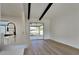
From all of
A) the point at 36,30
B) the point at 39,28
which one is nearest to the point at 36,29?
the point at 36,30

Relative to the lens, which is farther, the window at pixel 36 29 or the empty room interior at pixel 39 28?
Answer: the window at pixel 36 29

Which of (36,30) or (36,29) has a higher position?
(36,29)

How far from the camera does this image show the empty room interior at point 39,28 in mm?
2796

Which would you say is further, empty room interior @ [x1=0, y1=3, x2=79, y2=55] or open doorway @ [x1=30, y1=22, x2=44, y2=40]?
open doorway @ [x1=30, y1=22, x2=44, y2=40]

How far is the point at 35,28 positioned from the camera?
11.8 m

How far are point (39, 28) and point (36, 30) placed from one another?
0.41 metres

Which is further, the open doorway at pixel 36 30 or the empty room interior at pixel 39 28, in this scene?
the open doorway at pixel 36 30

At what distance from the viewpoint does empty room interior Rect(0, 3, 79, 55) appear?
→ 2796 millimetres

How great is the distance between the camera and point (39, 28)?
11.9m

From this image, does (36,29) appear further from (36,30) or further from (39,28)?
(39,28)

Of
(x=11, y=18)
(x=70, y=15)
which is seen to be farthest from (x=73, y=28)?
(x=11, y=18)

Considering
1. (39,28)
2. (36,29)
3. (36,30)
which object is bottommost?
(36,30)
